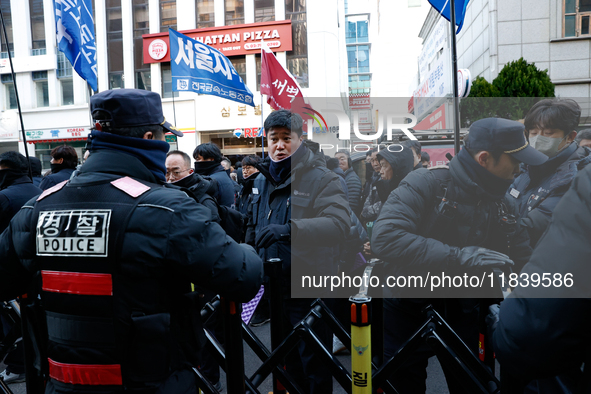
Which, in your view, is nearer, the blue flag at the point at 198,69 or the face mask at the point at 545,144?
the face mask at the point at 545,144

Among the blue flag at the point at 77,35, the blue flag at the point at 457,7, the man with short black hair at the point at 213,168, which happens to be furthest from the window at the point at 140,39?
the blue flag at the point at 457,7

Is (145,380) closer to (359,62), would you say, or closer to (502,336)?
(502,336)

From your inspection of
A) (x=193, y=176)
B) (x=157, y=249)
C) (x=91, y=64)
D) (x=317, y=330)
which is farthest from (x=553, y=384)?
(x=91, y=64)

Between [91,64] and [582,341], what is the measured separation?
7683 mm

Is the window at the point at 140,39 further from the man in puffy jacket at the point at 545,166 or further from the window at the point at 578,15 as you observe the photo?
the man in puffy jacket at the point at 545,166

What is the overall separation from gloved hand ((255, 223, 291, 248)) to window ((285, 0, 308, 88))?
58.3 feet

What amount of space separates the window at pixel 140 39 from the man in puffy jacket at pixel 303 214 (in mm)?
19718

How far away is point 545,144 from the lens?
220cm

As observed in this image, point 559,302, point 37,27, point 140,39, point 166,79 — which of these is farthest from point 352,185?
point 37,27

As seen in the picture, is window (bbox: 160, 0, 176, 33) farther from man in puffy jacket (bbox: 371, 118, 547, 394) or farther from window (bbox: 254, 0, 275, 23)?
man in puffy jacket (bbox: 371, 118, 547, 394)

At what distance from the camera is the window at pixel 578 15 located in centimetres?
1433

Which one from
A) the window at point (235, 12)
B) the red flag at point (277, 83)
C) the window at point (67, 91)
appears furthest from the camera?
the window at point (67, 91)

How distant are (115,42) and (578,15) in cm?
1899

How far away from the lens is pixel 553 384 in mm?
1337
